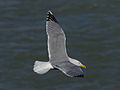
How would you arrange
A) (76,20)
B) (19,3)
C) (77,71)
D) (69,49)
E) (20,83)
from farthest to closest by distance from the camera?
(19,3)
(76,20)
(69,49)
(20,83)
(77,71)

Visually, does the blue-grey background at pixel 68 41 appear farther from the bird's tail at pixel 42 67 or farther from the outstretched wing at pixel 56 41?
the bird's tail at pixel 42 67

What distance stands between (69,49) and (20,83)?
2.03 meters

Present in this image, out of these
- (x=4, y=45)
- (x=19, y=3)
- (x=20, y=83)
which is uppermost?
(x=19, y=3)

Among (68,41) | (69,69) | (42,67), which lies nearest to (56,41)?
(42,67)

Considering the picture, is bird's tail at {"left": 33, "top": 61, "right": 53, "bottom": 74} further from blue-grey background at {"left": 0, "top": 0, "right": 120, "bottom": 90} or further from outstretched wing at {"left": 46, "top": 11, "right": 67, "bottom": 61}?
blue-grey background at {"left": 0, "top": 0, "right": 120, "bottom": 90}

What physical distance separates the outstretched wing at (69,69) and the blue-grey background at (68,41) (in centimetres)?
331

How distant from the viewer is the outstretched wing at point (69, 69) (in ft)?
26.2

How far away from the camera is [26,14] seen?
47.4ft

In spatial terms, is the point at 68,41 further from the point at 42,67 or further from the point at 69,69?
the point at 69,69

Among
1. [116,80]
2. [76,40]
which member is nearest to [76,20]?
[76,40]

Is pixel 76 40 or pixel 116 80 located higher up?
pixel 76 40

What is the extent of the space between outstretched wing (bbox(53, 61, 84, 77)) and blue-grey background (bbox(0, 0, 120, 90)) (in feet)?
10.9

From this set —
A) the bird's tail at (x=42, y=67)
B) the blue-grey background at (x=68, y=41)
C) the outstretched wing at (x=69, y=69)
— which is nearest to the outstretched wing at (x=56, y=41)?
the bird's tail at (x=42, y=67)

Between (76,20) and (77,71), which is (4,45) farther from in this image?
(77,71)
